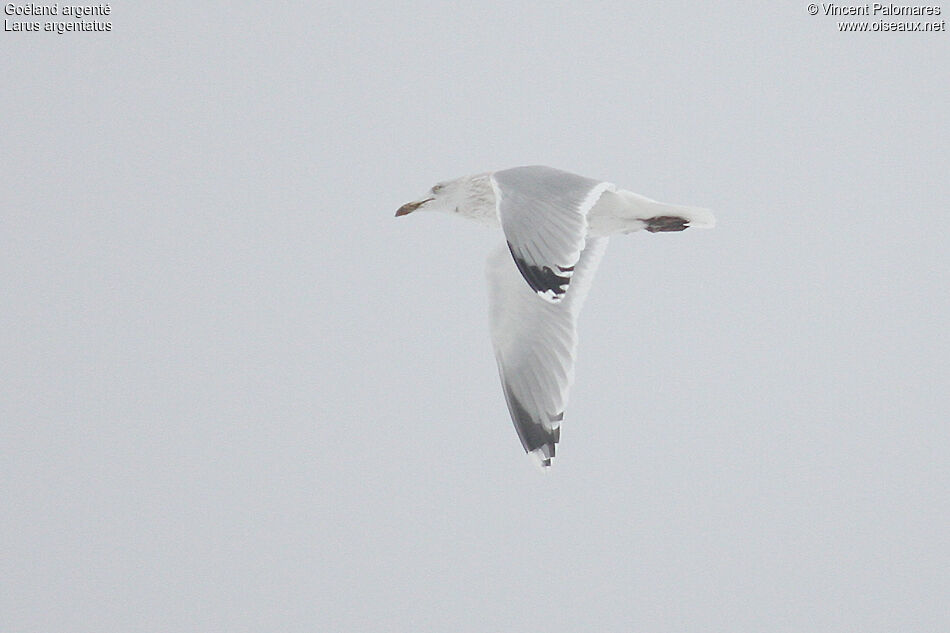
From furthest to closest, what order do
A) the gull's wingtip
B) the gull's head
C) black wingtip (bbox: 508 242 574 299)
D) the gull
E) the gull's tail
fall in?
1. the gull's head
2. the gull's tail
3. the gull's wingtip
4. the gull
5. black wingtip (bbox: 508 242 574 299)

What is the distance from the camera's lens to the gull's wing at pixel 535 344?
18.6ft

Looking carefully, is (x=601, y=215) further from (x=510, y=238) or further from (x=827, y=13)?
(x=827, y=13)

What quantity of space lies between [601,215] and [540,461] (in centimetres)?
108

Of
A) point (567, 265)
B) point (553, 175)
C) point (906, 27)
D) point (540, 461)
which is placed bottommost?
point (540, 461)

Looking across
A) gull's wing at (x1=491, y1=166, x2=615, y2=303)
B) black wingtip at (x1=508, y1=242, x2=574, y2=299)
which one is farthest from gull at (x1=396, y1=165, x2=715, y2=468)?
black wingtip at (x1=508, y1=242, x2=574, y2=299)

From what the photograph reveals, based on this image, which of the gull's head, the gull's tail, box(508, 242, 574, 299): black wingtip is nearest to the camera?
box(508, 242, 574, 299): black wingtip

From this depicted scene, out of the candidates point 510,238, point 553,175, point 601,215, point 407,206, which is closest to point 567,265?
point 510,238

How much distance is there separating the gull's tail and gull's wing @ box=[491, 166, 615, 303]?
37 cm

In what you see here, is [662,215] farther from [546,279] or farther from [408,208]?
[546,279]

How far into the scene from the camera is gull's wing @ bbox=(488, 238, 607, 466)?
5.66 metres

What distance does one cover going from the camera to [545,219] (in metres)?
4.72

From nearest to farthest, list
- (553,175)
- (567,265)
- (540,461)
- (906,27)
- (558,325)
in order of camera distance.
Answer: (567,265) → (553,175) → (540,461) → (558,325) → (906,27)

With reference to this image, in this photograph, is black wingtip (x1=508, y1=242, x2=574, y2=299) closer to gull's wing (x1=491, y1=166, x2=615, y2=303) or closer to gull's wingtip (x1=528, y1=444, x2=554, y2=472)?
gull's wing (x1=491, y1=166, x2=615, y2=303)

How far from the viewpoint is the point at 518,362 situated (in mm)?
5852
